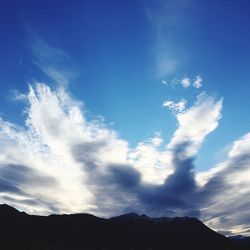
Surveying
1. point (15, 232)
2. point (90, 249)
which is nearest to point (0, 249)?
point (15, 232)

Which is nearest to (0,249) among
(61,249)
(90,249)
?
(61,249)

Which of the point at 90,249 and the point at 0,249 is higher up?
the point at 90,249

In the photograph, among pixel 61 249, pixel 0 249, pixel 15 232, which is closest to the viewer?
pixel 0 249

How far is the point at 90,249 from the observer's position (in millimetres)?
199250

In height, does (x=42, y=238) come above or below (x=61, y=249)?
above

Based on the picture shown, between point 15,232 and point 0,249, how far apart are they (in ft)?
219

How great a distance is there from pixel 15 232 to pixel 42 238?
1771 cm

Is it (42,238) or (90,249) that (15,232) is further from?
(90,249)

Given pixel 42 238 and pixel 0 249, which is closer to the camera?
pixel 0 249

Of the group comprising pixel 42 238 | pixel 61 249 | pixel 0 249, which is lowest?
pixel 0 249

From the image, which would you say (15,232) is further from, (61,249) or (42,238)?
(61,249)

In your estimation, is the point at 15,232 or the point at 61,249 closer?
the point at 61,249

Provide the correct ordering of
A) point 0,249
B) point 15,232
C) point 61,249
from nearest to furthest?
point 0,249 < point 61,249 < point 15,232

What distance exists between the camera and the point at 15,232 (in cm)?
19238
